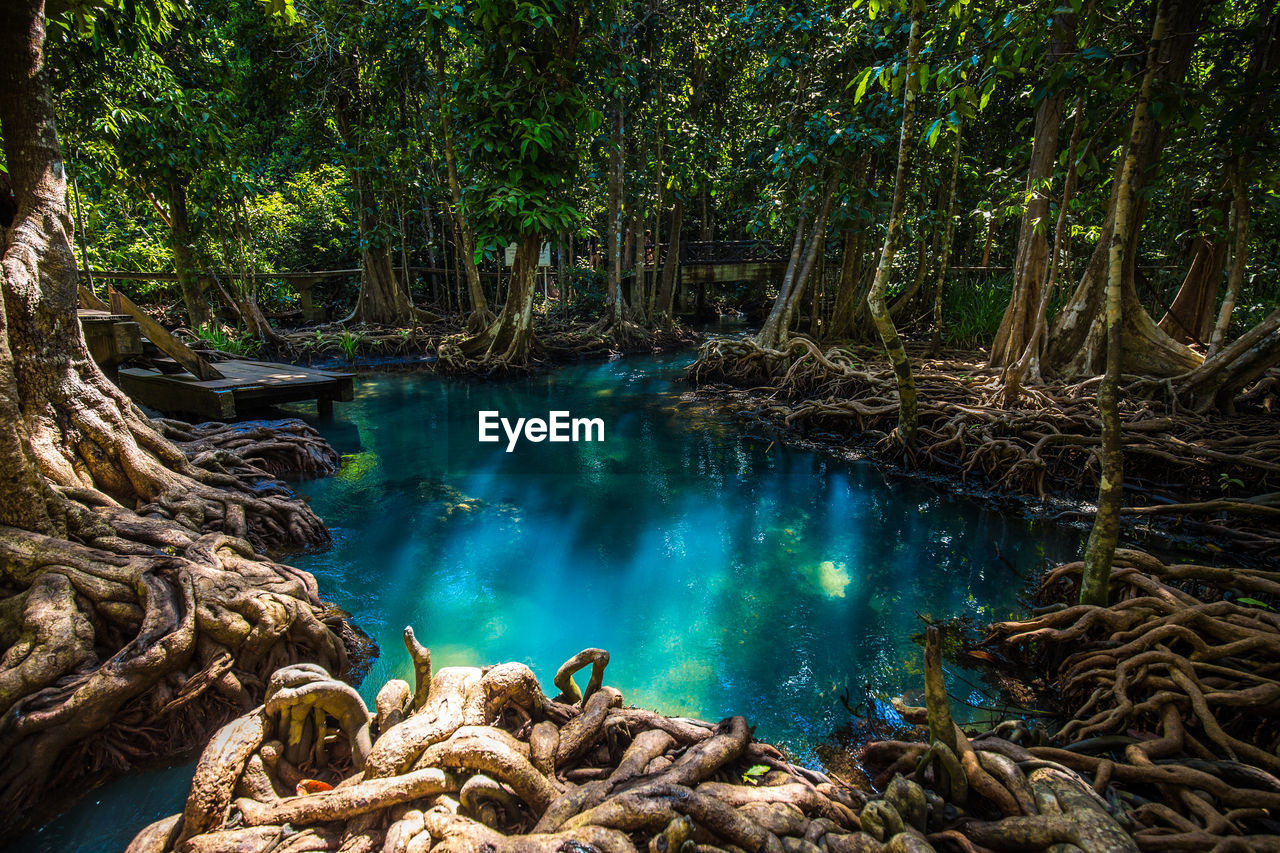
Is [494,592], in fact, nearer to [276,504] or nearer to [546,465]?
[276,504]

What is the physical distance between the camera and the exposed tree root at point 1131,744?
172 centimetres

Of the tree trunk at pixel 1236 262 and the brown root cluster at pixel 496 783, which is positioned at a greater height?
the tree trunk at pixel 1236 262

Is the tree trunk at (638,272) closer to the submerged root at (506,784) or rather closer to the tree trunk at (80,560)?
the tree trunk at (80,560)

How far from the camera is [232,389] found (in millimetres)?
6766

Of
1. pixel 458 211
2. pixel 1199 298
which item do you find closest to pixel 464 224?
pixel 458 211

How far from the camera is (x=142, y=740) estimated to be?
2529mm

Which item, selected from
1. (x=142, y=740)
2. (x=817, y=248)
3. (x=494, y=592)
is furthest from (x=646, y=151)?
(x=142, y=740)

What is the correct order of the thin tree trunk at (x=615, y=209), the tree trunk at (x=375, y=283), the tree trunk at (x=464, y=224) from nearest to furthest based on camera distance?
the tree trunk at (x=464, y=224) < the thin tree trunk at (x=615, y=209) < the tree trunk at (x=375, y=283)

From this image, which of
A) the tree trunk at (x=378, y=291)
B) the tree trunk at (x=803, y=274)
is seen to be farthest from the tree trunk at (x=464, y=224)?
the tree trunk at (x=803, y=274)

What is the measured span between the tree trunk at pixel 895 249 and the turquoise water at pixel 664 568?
0.71 metres

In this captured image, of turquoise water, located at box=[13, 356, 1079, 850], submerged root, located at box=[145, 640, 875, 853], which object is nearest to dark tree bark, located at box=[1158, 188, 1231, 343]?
turquoise water, located at box=[13, 356, 1079, 850]

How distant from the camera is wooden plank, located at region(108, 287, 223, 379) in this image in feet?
21.1

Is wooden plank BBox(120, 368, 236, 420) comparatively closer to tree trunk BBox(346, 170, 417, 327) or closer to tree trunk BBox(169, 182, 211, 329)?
tree trunk BBox(169, 182, 211, 329)
